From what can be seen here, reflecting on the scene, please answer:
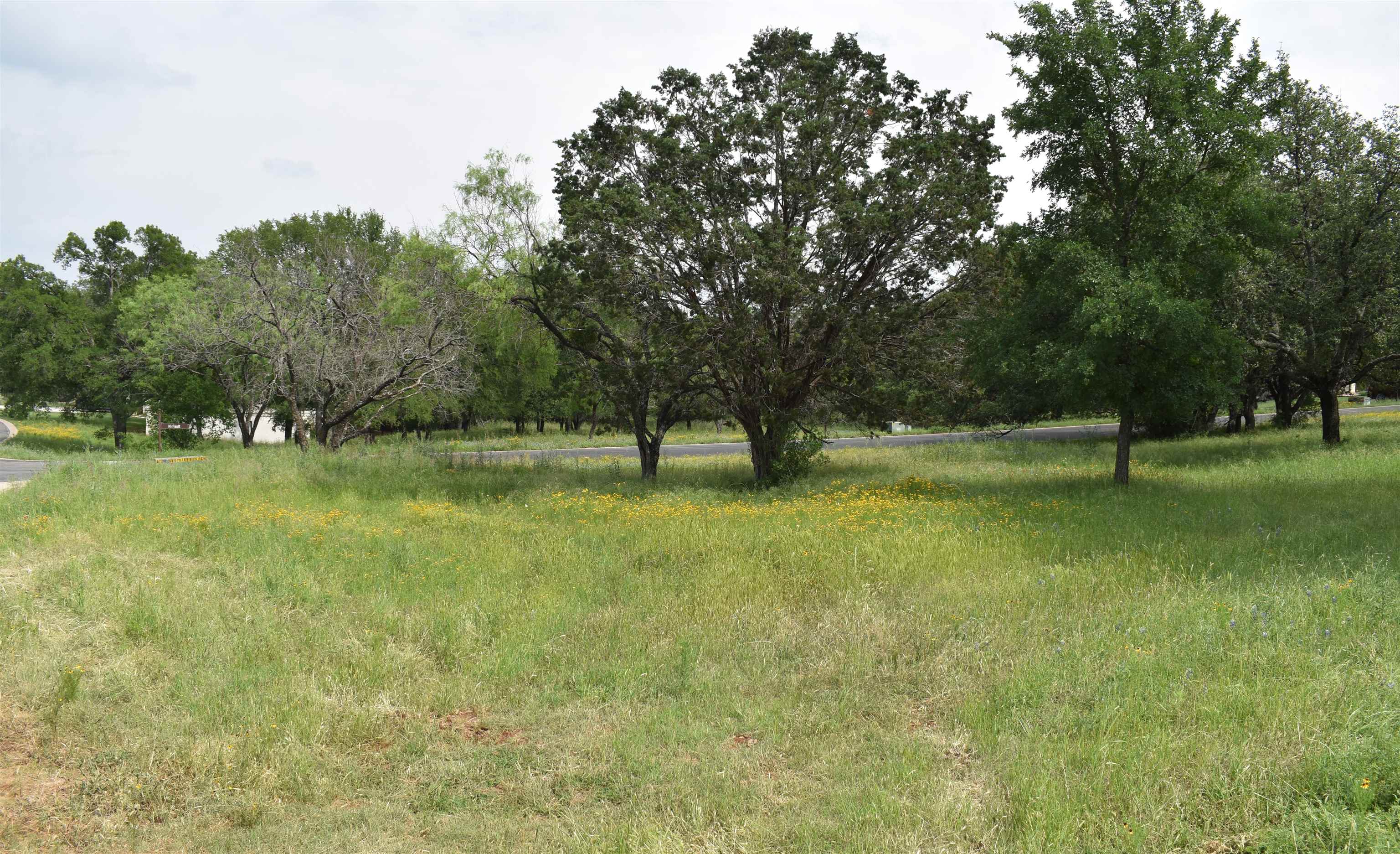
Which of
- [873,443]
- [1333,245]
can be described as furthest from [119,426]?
[1333,245]

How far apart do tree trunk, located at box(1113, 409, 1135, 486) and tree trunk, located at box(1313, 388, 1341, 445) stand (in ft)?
33.7

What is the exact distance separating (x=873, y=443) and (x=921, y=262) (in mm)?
18102

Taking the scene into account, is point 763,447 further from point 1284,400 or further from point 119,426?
point 119,426

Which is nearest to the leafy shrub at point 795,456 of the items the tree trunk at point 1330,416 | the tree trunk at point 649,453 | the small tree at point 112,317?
the tree trunk at point 649,453

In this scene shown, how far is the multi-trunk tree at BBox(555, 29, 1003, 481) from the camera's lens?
682 inches

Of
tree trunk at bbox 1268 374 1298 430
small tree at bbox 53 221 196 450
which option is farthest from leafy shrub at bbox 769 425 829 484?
small tree at bbox 53 221 196 450

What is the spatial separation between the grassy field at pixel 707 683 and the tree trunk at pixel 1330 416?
1310cm

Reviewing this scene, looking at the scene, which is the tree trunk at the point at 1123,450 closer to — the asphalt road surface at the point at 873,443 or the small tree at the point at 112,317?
the asphalt road surface at the point at 873,443

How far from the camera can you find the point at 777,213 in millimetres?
18391

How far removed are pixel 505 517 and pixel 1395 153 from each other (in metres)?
24.9

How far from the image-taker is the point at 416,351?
25.1 meters

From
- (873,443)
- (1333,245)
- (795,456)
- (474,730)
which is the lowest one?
(474,730)

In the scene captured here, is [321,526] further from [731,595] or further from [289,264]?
[289,264]

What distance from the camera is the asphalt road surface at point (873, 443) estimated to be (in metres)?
29.7
